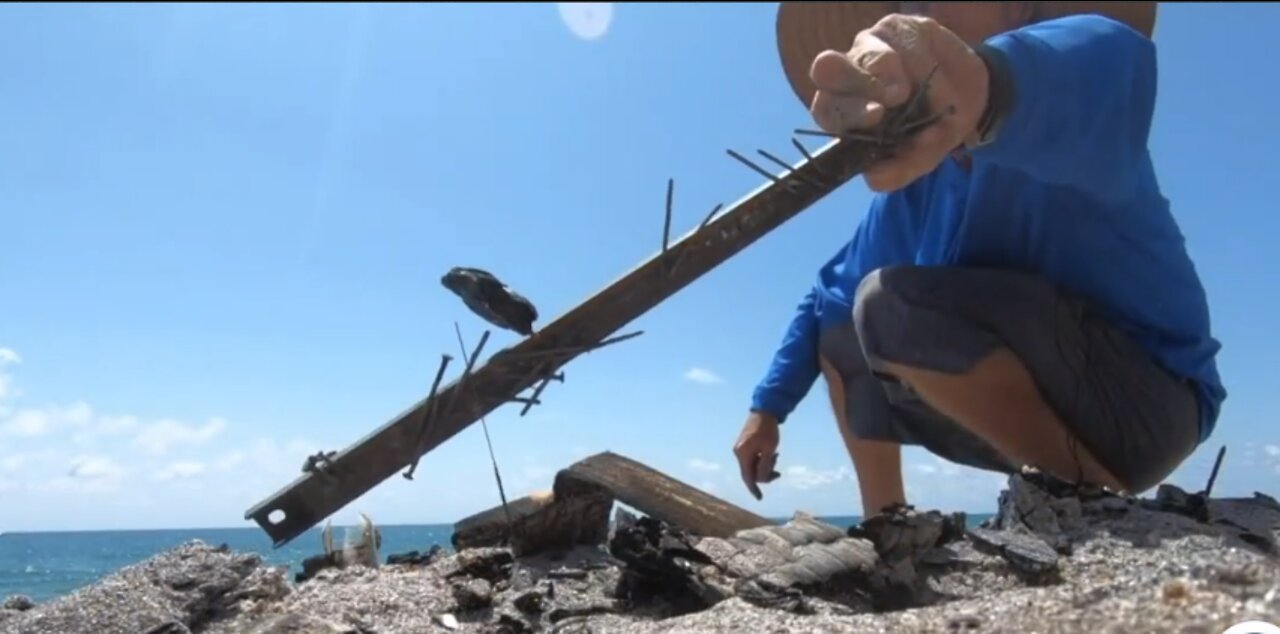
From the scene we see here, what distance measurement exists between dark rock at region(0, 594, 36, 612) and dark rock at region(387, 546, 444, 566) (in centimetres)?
89

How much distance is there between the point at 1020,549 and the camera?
6.83ft

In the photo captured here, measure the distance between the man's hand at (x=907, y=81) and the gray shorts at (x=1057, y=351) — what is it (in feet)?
3.43

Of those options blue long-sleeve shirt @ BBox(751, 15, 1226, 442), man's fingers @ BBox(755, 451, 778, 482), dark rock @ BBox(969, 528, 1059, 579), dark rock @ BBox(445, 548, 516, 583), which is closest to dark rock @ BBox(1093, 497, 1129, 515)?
dark rock @ BBox(969, 528, 1059, 579)

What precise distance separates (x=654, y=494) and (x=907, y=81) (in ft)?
5.06

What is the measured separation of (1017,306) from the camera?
106 inches

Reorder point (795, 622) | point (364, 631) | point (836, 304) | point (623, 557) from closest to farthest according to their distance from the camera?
point (795, 622), point (364, 631), point (623, 557), point (836, 304)

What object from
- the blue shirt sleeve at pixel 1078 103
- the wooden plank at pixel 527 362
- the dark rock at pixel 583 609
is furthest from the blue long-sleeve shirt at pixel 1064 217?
the dark rock at pixel 583 609

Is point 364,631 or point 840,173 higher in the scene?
point 840,173

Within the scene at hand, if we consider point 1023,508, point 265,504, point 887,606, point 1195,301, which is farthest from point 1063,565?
point 265,504

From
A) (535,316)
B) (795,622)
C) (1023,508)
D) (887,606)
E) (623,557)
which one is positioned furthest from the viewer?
(1023,508)

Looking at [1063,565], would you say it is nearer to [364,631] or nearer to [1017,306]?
[1017,306]

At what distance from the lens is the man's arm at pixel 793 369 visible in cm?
362

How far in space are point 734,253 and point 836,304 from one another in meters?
1.42

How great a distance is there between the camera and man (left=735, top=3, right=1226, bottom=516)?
1.79 m
